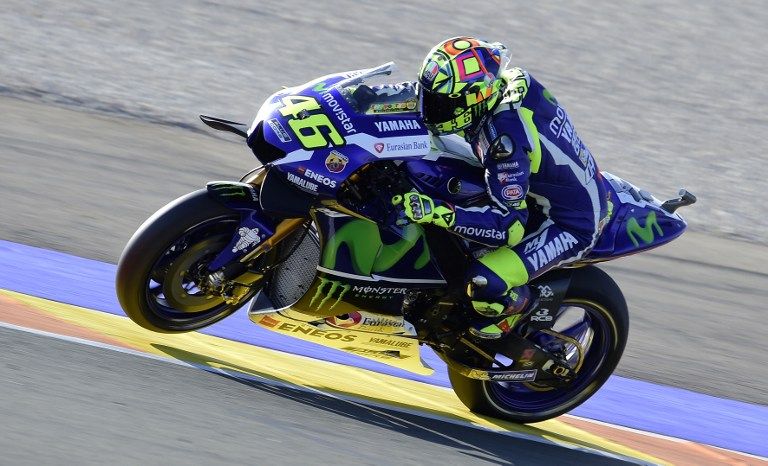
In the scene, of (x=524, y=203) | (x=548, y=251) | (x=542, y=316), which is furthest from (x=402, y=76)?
(x=524, y=203)

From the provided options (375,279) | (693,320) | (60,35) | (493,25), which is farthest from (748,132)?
(375,279)

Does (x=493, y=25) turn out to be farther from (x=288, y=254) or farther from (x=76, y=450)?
(x=76, y=450)

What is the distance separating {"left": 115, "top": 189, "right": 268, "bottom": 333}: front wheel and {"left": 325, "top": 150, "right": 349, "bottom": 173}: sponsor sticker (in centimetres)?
47

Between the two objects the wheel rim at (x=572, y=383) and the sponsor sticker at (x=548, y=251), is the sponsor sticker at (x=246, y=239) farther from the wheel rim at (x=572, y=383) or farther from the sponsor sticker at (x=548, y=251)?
the wheel rim at (x=572, y=383)

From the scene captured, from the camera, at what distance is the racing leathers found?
5059 millimetres

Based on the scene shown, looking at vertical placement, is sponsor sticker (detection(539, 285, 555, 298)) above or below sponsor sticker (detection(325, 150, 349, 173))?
below

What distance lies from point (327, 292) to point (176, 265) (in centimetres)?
66

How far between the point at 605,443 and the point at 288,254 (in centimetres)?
176

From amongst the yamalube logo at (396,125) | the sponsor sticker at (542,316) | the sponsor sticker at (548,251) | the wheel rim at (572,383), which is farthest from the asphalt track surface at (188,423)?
the yamalube logo at (396,125)

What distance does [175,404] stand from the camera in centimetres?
466

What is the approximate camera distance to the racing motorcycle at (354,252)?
4.93 m

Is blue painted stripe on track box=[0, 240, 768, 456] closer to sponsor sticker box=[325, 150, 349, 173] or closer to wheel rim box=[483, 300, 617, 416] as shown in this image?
wheel rim box=[483, 300, 617, 416]

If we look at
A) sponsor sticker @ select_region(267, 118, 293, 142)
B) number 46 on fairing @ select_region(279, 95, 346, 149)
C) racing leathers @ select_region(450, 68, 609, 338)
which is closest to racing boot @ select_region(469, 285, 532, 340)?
racing leathers @ select_region(450, 68, 609, 338)

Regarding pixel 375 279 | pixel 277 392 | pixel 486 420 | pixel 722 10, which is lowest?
pixel 722 10
